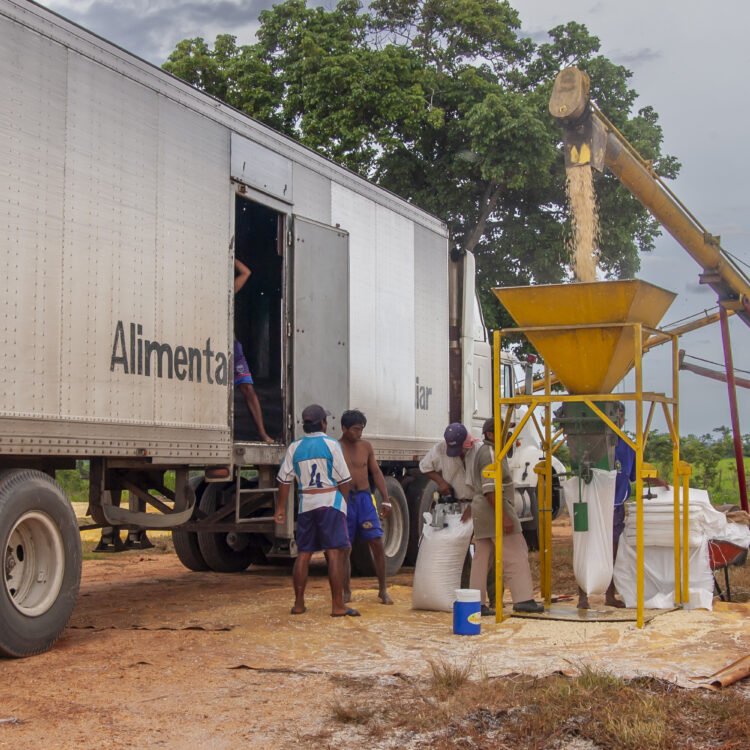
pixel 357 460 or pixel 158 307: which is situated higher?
pixel 158 307

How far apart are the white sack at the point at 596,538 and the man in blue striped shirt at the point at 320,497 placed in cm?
179

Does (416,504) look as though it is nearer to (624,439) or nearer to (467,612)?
(624,439)

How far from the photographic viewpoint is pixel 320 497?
7.68 m

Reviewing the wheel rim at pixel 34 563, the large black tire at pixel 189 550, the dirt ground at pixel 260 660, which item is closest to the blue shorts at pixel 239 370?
the dirt ground at pixel 260 660

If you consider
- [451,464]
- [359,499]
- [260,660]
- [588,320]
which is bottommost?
[260,660]

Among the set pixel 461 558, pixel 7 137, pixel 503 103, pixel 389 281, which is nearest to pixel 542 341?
pixel 461 558

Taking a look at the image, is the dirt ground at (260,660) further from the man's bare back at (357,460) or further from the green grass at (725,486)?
the green grass at (725,486)

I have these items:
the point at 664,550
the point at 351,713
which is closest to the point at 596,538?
the point at 664,550

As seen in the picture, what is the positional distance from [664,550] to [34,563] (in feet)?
16.5

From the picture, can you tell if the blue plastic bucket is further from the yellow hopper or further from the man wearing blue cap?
the yellow hopper

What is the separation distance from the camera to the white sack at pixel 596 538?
25.1ft

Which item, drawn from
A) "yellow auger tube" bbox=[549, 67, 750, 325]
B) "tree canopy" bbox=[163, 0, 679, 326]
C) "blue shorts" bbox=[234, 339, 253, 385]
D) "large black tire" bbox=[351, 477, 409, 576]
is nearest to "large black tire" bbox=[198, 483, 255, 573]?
"large black tire" bbox=[351, 477, 409, 576]

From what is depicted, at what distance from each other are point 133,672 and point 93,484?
188cm

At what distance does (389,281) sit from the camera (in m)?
10.9
